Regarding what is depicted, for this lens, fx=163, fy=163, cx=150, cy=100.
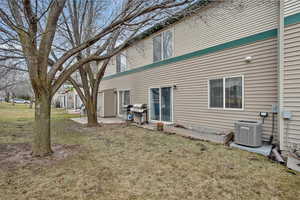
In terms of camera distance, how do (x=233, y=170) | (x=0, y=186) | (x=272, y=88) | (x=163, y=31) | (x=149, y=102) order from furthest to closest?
(x=149, y=102) < (x=163, y=31) < (x=272, y=88) < (x=233, y=170) < (x=0, y=186)

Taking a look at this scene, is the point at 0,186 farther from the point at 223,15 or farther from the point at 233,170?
the point at 223,15

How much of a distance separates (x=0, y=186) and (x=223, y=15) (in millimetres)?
7410

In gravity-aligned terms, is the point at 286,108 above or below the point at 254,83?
below

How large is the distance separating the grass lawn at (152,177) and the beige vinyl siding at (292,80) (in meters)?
0.94

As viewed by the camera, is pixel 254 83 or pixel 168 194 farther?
pixel 254 83

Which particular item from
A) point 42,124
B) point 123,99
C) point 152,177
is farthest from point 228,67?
point 123,99

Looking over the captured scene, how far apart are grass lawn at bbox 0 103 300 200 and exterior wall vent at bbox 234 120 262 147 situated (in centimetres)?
42

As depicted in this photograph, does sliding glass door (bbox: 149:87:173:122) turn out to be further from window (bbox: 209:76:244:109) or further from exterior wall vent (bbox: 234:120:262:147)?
exterior wall vent (bbox: 234:120:262:147)

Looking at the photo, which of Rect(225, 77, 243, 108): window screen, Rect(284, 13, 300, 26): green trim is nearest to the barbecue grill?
Rect(225, 77, 243, 108): window screen

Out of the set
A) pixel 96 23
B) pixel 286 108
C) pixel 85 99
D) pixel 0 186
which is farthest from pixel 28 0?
pixel 286 108

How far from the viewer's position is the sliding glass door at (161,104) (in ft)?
26.0

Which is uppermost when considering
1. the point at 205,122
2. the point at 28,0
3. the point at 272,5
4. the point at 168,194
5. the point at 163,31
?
the point at 163,31

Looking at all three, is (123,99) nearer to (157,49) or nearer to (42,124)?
(157,49)

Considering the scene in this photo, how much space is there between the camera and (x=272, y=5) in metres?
4.63
